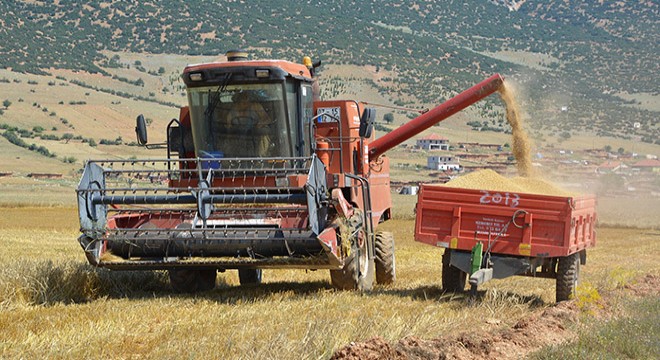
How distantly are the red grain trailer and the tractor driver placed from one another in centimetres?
200

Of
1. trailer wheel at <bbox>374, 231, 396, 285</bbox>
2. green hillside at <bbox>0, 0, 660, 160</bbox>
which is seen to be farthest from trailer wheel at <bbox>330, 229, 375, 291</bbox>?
green hillside at <bbox>0, 0, 660, 160</bbox>

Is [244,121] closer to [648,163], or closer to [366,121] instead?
[366,121]

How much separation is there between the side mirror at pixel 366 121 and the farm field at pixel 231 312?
1.89 metres

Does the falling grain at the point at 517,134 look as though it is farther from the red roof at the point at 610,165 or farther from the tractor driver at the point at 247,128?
the red roof at the point at 610,165

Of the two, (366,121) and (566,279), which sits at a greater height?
(366,121)

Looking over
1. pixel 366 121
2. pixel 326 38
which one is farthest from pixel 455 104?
pixel 326 38

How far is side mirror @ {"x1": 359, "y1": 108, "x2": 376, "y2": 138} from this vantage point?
35.8ft

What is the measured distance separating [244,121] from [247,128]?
3.6 inches

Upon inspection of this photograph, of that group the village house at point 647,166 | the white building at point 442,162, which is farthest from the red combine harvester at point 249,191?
the white building at point 442,162

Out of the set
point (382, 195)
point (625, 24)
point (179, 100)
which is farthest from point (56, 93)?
point (382, 195)

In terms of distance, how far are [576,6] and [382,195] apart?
12416 cm

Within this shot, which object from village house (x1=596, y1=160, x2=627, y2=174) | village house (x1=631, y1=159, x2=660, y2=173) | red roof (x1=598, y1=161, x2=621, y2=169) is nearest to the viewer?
village house (x1=596, y1=160, x2=627, y2=174)

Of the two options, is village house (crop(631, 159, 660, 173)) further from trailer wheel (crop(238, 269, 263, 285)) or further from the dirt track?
the dirt track

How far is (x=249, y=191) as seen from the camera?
34.5ft
